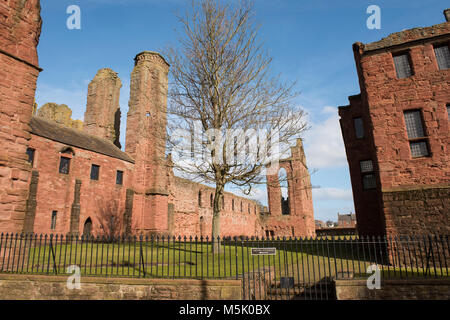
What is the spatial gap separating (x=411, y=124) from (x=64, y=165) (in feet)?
67.5

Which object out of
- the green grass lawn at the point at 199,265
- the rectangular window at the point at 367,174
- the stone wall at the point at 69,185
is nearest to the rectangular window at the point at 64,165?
the stone wall at the point at 69,185

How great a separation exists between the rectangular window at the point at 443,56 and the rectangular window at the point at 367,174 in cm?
586

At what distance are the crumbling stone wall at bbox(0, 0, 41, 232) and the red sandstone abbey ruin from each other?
30mm

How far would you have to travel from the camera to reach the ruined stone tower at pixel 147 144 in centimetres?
2375

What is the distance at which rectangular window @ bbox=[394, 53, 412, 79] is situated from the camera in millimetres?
11999

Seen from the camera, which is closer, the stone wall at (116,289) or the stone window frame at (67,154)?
the stone wall at (116,289)

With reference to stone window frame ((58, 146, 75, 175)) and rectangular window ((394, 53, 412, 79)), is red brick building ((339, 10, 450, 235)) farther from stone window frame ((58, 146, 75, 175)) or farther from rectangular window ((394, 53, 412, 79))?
stone window frame ((58, 146, 75, 175))

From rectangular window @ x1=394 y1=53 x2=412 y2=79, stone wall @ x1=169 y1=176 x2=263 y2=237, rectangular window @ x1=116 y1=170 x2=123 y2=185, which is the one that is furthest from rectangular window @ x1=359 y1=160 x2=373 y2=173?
rectangular window @ x1=116 y1=170 x2=123 y2=185

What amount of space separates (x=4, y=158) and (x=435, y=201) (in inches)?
584

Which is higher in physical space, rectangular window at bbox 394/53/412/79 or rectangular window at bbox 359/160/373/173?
rectangular window at bbox 394/53/412/79

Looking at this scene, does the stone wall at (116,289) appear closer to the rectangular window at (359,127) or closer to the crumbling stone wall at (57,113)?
the rectangular window at (359,127)

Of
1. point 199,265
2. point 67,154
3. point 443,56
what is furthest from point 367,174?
point 67,154
